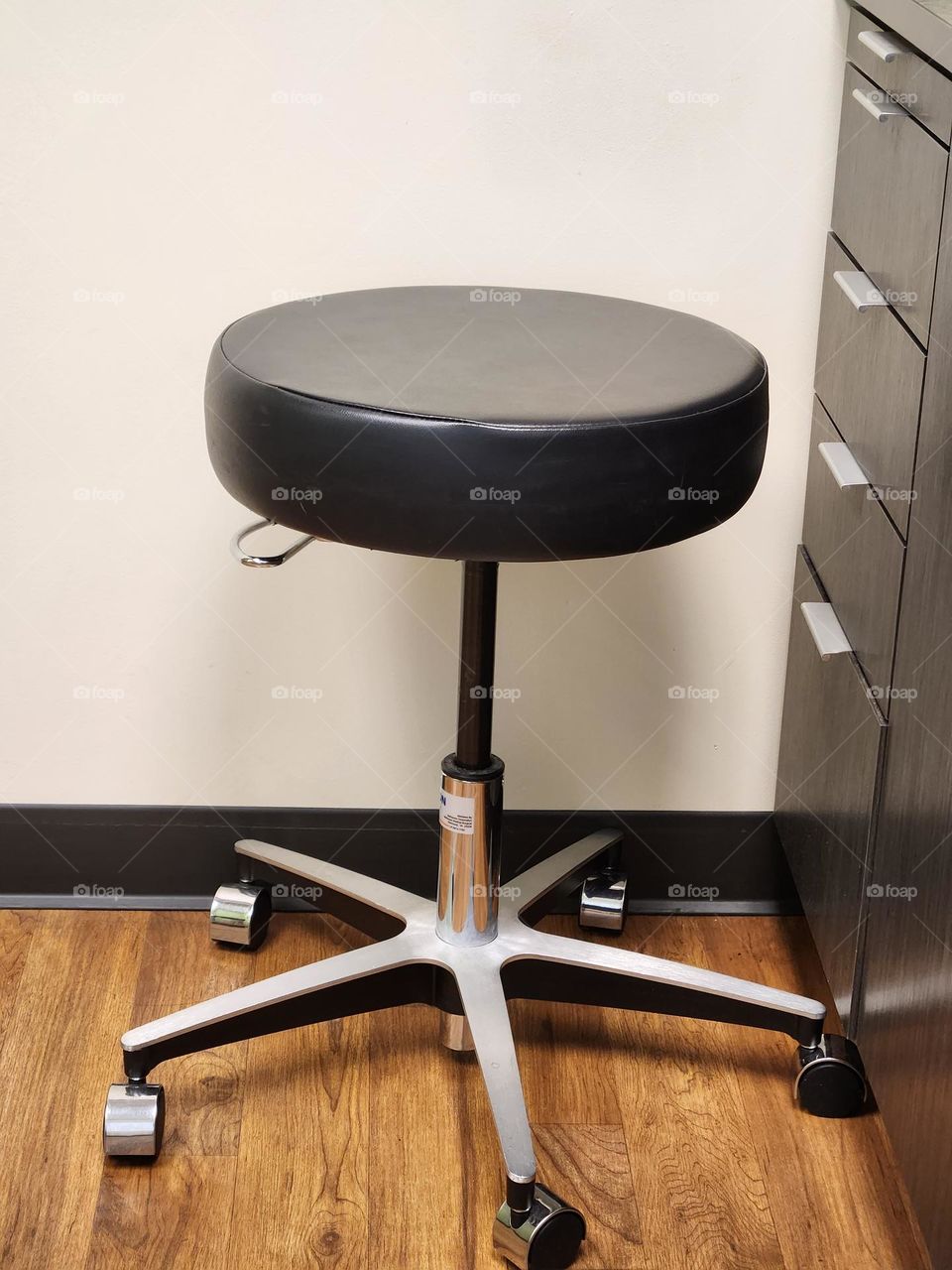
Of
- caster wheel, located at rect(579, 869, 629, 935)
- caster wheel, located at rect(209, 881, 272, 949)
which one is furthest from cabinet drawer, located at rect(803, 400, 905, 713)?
caster wheel, located at rect(209, 881, 272, 949)

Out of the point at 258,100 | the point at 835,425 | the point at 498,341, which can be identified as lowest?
the point at 835,425

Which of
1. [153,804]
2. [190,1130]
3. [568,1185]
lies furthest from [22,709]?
[568,1185]

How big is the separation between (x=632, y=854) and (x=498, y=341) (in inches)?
29.3

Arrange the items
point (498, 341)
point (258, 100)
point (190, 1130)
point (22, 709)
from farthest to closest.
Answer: point (22, 709)
point (258, 100)
point (190, 1130)
point (498, 341)

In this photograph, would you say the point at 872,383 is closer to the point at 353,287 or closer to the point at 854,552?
the point at 854,552

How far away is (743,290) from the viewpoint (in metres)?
1.52

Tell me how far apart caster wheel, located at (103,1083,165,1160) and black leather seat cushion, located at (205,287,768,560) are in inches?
22.3

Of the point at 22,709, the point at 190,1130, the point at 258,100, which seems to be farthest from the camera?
the point at 22,709

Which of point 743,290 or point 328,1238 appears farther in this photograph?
point 743,290

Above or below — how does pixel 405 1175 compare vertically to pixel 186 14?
below

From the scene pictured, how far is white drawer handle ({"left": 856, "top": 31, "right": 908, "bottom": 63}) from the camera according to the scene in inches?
47.9

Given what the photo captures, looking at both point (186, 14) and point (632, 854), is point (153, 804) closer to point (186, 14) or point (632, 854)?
point (632, 854)

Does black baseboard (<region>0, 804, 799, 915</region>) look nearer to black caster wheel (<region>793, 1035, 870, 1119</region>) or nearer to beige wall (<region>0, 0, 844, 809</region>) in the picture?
beige wall (<region>0, 0, 844, 809</region>)

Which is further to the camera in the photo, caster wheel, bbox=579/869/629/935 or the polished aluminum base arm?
caster wheel, bbox=579/869/629/935
